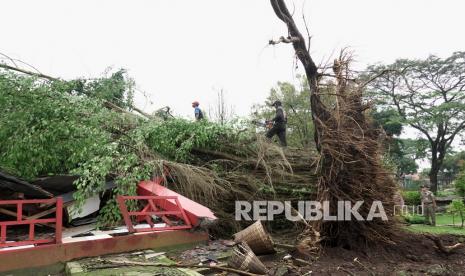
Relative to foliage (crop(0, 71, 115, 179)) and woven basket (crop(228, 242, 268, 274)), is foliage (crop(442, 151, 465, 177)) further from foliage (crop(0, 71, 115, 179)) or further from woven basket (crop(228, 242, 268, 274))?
foliage (crop(0, 71, 115, 179))

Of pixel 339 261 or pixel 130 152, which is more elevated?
pixel 130 152

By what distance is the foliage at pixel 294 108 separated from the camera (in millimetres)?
24312

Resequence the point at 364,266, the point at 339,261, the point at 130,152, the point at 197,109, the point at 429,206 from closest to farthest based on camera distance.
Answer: the point at 364,266, the point at 339,261, the point at 130,152, the point at 197,109, the point at 429,206

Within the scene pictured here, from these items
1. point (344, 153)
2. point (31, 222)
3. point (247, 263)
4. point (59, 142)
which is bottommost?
point (247, 263)

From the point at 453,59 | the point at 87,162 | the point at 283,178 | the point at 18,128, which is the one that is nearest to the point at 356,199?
the point at 283,178

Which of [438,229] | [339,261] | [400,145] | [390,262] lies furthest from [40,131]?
[400,145]

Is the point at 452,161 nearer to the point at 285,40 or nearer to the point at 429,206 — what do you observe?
the point at 429,206

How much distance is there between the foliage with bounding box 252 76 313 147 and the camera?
2431cm

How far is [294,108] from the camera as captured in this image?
25969mm

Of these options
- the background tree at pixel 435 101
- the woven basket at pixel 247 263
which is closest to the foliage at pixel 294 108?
the background tree at pixel 435 101

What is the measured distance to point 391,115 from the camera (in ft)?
88.0

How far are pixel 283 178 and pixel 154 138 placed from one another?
281cm

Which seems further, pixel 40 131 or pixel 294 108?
pixel 294 108

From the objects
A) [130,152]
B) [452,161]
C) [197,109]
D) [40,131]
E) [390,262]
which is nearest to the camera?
[390,262]
